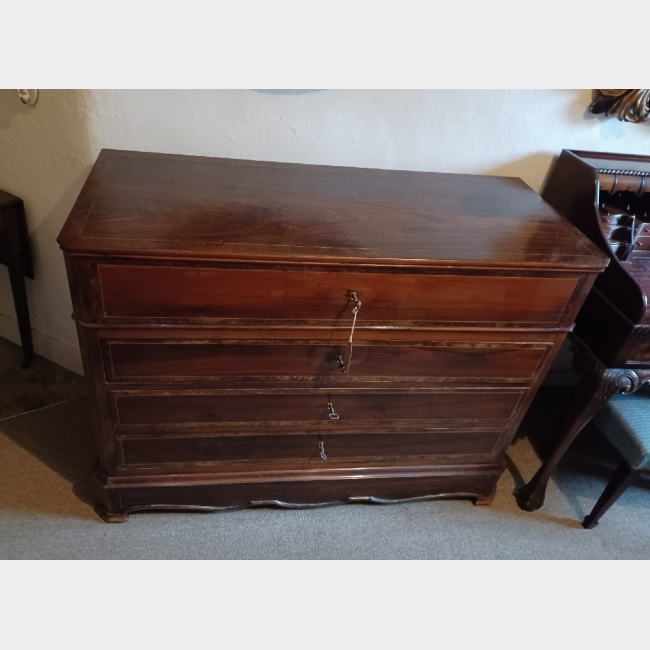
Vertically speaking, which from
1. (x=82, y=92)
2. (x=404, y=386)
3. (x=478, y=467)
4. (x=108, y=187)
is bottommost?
(x=478, y=467)

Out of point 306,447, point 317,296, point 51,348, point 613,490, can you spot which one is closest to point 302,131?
point 317,296

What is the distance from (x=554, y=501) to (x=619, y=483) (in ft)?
0.81

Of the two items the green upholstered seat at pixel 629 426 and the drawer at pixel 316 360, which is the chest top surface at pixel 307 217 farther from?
the green upholstered seat at pixel 629 426

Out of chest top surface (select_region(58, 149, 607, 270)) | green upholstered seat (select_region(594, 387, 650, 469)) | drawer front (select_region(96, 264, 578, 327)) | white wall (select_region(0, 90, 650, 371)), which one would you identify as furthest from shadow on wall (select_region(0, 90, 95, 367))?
green upholstered seat (select_region(594, 387, 650, 469))

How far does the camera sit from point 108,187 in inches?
44.0

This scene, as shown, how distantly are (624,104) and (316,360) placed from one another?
1043 millimetres

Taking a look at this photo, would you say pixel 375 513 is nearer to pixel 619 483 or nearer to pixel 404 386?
pixel 404 386

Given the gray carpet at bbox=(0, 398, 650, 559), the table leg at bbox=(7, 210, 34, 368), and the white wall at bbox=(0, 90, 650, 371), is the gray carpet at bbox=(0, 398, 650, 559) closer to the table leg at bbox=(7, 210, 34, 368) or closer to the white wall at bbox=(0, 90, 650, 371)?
the table leg at bbox=(7, 210, 34, 368)

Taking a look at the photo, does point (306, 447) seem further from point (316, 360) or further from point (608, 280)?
point (608, 280)

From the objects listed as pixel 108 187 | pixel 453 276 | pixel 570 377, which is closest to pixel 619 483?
pixel 570 377

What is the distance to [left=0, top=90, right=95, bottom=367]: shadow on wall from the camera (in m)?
1.30

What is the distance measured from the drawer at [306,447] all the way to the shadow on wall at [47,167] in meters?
0.66

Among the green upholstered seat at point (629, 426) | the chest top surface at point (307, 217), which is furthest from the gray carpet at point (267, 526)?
the chest top surface at point (307, 217)

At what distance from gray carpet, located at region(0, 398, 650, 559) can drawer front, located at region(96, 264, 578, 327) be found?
68 centimetres
